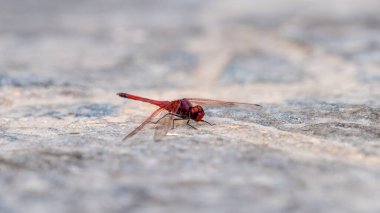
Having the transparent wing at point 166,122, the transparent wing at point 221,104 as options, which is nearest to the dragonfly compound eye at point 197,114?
the transparent wing at point 166,122

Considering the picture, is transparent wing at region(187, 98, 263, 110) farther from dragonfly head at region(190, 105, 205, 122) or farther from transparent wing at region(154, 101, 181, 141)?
dragonfly head at region(190, 105, 205, 122)

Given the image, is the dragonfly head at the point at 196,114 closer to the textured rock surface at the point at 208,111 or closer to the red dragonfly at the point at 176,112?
the red dragonfly at the point at 176,112

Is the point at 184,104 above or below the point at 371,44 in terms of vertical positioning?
below

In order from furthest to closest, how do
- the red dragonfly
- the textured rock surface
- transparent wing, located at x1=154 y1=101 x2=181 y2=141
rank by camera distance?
the red dragonfly
transparent wing, located at x1=154 y1=101 x2=181 y2=141
the textured rock surface

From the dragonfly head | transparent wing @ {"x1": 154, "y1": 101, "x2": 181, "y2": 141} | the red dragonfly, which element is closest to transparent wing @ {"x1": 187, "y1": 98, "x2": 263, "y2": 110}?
the red dragonfly

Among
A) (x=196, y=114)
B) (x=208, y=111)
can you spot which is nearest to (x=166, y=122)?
(x=196, y=114)

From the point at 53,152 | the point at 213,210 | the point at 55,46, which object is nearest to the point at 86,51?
the point at 55,46

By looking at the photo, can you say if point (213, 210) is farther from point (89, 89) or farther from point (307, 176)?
point (89, 89)
